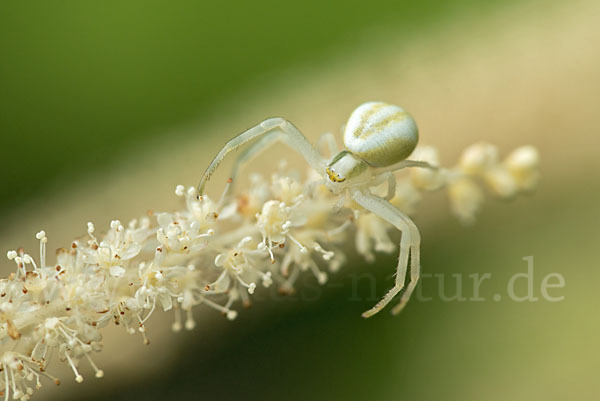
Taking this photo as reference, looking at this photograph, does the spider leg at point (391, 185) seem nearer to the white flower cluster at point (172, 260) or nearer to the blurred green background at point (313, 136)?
the white flower cluster at point (172, 260)

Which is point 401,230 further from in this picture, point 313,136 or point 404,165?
point 313,136

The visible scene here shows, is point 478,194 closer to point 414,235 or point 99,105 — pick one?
point 414,235

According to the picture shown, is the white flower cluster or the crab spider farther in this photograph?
the crab spider

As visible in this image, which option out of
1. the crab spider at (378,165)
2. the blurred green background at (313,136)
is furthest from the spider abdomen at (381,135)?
the blurred green background at (313,136)

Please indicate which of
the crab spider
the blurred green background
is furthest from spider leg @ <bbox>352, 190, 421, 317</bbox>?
the blurred green background

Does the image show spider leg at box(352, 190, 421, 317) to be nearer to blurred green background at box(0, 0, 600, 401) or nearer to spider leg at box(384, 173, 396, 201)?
spider leg at box(384, 173, 396, 201)
